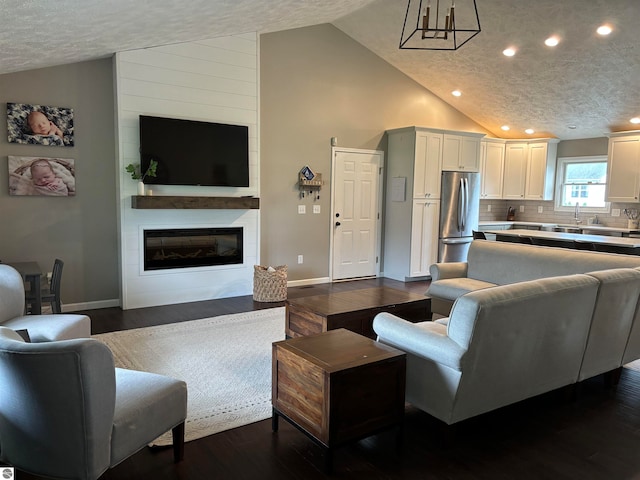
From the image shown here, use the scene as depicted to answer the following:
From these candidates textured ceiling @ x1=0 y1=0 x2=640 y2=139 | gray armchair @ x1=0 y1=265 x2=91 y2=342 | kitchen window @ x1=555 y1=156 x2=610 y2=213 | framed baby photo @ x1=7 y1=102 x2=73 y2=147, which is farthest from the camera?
kitchen window @ x1=555 y1=156 x2=610 y2=213

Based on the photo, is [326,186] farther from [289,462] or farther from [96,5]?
[289,462]

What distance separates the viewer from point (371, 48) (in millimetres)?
7086

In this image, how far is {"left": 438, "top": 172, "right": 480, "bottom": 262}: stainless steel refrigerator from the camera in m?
7.38

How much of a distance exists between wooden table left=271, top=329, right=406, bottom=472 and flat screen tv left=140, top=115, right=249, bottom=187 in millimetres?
3451

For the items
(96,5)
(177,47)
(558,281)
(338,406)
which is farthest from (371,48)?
(338,406)

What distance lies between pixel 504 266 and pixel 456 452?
110 inches

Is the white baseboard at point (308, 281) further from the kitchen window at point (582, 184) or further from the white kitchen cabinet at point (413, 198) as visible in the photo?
the kitchen window at point (582, 184)

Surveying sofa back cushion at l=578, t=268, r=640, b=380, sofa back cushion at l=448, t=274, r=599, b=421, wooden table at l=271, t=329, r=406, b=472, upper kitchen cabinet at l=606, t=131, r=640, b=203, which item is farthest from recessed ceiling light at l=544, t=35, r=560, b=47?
wooden table at l=271, t=329, r=406, b=472

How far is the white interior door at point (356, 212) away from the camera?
705cm

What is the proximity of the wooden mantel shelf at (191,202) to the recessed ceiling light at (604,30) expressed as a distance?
14.5 ft

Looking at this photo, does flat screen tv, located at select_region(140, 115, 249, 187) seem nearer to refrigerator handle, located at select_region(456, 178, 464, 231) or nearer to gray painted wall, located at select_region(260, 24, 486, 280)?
gray painted wall, located at select_region(260, 24, 486, 280)

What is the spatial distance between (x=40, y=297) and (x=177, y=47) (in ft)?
10.4

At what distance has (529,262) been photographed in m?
4.59

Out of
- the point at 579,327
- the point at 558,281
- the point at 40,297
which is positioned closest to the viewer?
the point at 558,281
